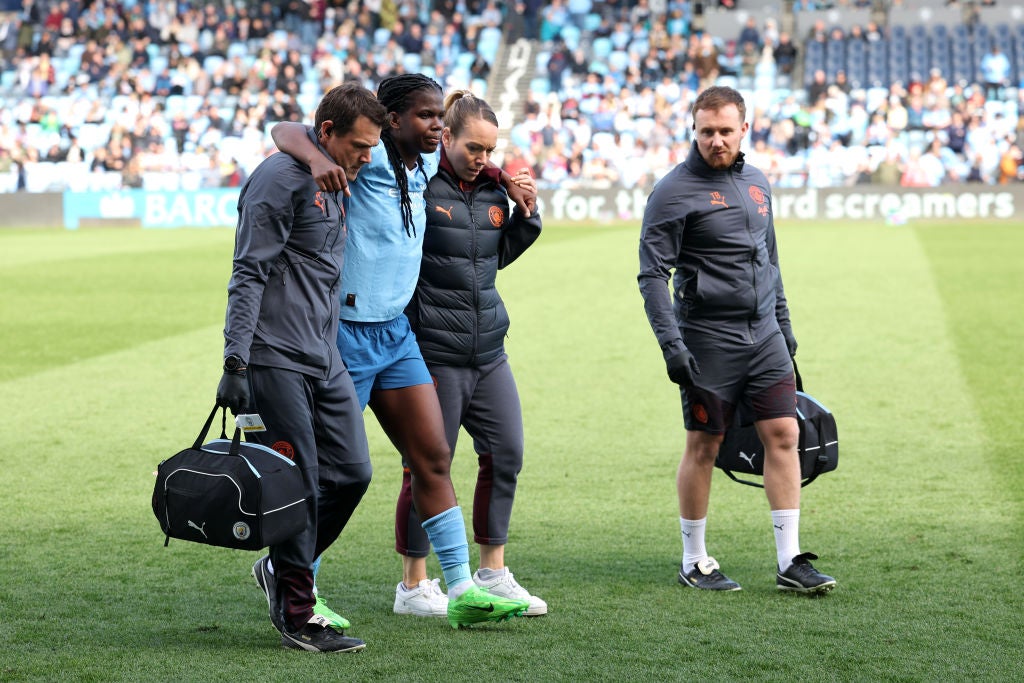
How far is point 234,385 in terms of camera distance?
420cm

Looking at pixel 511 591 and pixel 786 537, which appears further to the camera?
pixel 786 537

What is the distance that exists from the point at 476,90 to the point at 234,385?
109ft

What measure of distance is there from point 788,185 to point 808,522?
78.3ft

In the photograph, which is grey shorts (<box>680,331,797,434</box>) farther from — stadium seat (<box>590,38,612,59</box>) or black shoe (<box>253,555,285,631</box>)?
stadium seat (<box>590,38,612,59</box>)

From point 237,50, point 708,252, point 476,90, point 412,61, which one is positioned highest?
point 237,50

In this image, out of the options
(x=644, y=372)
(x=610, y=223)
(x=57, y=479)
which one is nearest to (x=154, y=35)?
(x=610, y=223)

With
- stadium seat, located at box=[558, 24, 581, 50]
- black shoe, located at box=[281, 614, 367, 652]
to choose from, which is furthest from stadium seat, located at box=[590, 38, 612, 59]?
black shoe, located at box=[281, 614, 367, 652]

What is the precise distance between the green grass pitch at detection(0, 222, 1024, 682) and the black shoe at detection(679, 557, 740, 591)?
0.07m

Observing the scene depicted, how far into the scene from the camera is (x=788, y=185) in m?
29.6

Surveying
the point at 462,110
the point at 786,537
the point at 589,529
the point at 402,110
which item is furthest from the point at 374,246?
the point at 589,529

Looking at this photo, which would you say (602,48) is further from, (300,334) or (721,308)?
(300,334)

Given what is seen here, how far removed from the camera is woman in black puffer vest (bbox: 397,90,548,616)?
495cm

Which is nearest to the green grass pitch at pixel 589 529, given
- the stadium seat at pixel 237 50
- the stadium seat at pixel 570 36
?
the stadium seat at pixel 570 36

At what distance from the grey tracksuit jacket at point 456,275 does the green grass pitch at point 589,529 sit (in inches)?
38.6
